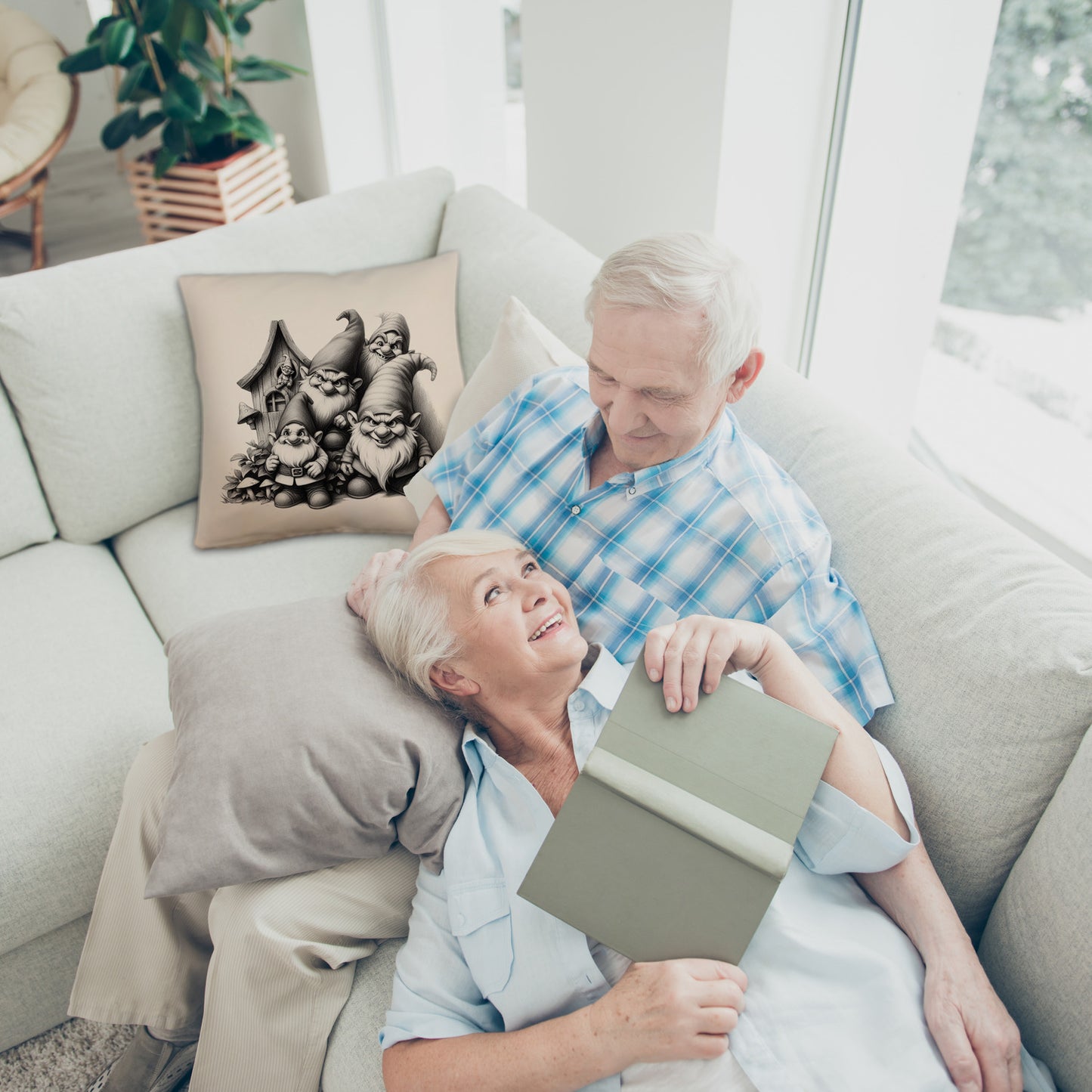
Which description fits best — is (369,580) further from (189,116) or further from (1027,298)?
(189,116)

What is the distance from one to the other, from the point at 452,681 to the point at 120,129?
9.25 ft

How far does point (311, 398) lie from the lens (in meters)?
1.66

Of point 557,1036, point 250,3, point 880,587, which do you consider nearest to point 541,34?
point 250,3

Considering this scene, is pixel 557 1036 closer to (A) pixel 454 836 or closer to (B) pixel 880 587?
(A) pixel 454 836

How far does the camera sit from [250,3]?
2.92 m

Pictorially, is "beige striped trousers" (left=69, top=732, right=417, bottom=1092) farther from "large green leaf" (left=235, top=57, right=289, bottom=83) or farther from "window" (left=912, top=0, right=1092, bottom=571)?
"large green leaf" (left=235, top=57, right=289, bottom=83)

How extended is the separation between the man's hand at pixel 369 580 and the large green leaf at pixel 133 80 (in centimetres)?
229

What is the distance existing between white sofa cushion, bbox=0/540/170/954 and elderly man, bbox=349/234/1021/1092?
0.49m


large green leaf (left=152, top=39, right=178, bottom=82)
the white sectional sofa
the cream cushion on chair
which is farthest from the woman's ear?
the cream cushion on chair

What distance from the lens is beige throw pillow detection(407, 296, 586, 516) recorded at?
1529 mm

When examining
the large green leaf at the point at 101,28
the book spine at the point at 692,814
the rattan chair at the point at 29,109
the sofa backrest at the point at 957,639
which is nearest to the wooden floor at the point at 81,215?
the rattan chair at the point at 29,109

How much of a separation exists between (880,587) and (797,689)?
21cm

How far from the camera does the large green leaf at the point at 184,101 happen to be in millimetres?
2674

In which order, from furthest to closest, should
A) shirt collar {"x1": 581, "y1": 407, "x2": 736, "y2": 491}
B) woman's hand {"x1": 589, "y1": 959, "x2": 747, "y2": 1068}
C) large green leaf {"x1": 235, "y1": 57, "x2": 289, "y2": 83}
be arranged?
large green leaf {"x1": 235, "y1": 57, "x2": 289, "y2": 83}, shirt collar {"x1": 581, "y1": 407, "x2": 736, "y2": 491}, woman's hand {"x1": 589, "y1": 959, "x2": 747, "y2": 1068}
